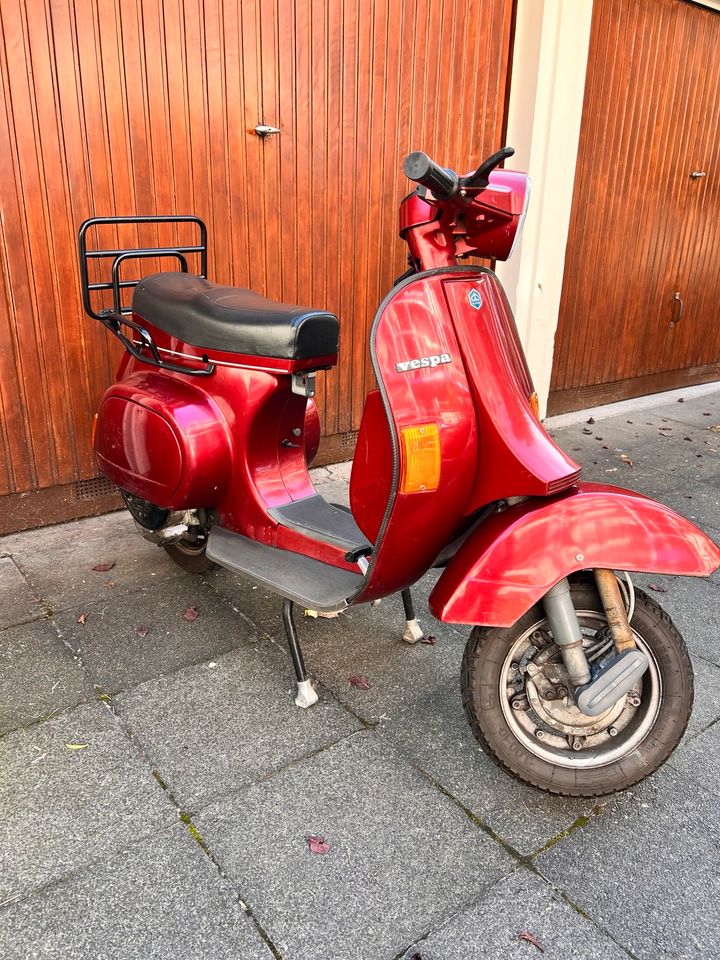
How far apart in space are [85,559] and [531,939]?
2.40 m

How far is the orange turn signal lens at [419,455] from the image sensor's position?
196cm

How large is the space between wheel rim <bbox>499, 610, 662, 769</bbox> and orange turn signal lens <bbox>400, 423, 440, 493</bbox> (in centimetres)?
48

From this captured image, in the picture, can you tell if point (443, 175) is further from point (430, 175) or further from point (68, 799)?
point (68, 799)

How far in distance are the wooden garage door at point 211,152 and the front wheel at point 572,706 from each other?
2.44m

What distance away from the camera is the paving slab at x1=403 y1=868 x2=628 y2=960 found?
161 centimetres

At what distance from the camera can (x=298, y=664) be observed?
7.79 feet

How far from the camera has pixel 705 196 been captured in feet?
22.4

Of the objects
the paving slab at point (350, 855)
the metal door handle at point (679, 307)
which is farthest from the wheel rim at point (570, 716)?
the metal door handle at point (679, 307)

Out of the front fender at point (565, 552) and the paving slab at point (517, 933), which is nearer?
the paving slab at point (517, 933)

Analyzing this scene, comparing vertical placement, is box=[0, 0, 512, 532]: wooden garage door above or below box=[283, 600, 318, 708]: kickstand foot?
above

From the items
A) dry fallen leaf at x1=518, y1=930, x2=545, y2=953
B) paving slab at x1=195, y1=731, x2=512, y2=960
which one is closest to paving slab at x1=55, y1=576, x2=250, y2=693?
paving slab at x1=195, y1=731, x2=512, y2=960

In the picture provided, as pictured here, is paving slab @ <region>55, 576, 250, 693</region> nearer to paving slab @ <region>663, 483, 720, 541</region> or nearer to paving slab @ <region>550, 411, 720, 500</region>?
paving slab @ <region>663, 483, 720, 541</region>

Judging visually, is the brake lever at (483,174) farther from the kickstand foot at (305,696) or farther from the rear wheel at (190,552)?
the rear wheel at (190,552)

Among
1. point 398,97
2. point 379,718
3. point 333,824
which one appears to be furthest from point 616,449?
point 333,824
